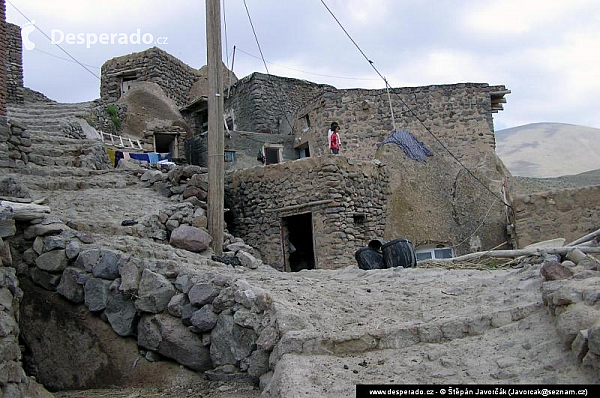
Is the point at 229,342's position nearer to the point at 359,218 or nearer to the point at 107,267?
the point at 107,267

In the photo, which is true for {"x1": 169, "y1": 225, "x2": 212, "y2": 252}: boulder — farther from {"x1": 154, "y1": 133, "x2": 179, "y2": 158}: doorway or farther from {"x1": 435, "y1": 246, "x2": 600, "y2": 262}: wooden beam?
{"x1": 154, "y1": 133, "x2": 179, "y2": 158}: doorway

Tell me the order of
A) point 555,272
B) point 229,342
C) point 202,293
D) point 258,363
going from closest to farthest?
point 555,272 < point 258,363 < point 229,342 < point 202,293

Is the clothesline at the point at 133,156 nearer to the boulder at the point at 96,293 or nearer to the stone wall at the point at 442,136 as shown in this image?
the stone wall at the point at 442,136

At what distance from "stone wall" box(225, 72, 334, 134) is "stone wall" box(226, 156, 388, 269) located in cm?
735

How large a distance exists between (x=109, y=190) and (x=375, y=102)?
7.57 m

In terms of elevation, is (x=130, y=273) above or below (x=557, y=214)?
below

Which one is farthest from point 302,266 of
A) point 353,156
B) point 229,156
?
point 229,156

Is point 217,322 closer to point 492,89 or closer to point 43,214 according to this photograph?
point 43,214

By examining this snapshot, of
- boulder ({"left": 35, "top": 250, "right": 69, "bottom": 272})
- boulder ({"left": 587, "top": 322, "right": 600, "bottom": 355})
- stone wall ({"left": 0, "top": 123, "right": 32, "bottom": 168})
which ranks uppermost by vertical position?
stone wall ({"left": 0, "top": 123, "right": 32, "bottom": 168})

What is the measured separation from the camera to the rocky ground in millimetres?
3686

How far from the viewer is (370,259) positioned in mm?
7977

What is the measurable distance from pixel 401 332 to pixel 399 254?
11.8 feet

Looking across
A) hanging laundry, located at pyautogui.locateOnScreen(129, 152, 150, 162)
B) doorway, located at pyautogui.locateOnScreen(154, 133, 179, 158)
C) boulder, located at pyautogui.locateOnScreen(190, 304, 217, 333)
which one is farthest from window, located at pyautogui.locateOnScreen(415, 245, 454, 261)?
doorway, located at pyautogui.locateOnScreen(154, 133, 179, 158)

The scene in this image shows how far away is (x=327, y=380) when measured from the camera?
3.83m
